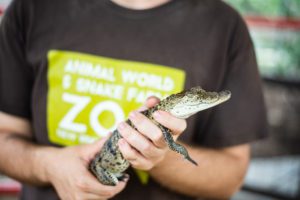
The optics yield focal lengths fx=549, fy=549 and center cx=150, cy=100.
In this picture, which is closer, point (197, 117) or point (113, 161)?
point (113, 161)

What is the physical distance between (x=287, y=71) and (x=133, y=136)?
1.82 m

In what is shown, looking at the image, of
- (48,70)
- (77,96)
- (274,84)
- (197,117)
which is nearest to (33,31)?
(48,70)

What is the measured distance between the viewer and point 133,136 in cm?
108

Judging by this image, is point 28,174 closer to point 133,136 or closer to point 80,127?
point 80,127

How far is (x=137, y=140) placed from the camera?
1081 mm

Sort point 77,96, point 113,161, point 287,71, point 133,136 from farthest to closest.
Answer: point 287,71 < point 77,96 < point 113,161 < point 133,136

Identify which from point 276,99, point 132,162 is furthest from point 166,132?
point 276,99

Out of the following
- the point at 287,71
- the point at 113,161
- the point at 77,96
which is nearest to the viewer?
the point at 113,161

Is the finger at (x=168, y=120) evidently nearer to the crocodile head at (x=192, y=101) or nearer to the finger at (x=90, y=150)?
the crocodile head at (x=192, y=101)

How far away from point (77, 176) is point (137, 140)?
251 millimetres

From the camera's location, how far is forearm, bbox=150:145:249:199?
1.35 m

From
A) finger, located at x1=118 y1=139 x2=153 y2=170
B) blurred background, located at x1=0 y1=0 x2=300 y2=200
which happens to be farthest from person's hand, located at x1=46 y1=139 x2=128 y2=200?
blurred background, located at x1=0 y1=0 x2=300 y2=200

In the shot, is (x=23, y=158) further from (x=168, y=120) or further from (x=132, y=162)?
(x=168, y=120)

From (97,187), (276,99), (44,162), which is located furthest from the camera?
(276,99)
